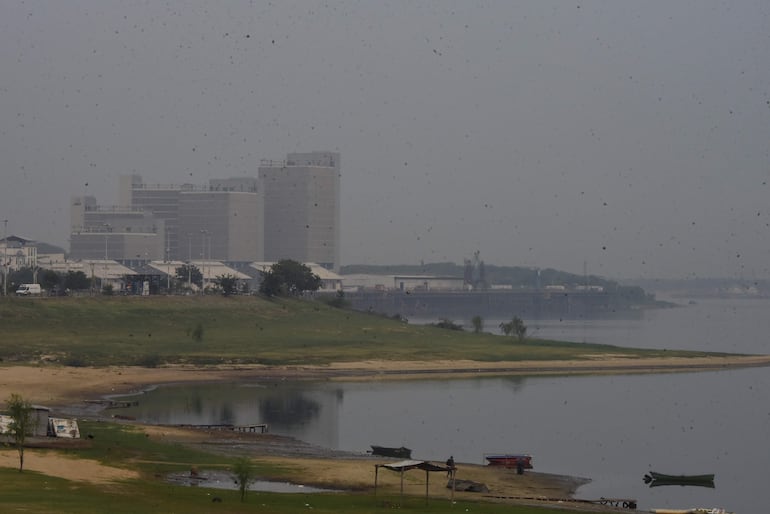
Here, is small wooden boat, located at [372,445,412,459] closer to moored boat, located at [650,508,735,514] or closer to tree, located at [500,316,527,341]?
moored boat, located at [650,508,735,514]

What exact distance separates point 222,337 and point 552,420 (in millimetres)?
59114

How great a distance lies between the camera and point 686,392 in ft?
363

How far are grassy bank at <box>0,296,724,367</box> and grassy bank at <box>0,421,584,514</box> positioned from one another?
54.9 m

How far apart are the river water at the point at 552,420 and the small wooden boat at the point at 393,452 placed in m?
1.29

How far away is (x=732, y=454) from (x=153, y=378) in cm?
4874

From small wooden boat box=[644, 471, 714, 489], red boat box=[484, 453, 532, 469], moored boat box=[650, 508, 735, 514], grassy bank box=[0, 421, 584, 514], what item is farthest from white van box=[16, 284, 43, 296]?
moored boat box=[650, 508, 735, 514]

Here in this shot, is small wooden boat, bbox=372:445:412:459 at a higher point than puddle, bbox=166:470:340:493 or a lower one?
lower

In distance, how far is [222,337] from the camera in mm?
138750

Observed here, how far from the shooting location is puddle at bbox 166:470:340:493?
5106cm

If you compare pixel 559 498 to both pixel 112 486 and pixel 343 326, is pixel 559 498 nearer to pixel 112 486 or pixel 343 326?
pixel 112 486

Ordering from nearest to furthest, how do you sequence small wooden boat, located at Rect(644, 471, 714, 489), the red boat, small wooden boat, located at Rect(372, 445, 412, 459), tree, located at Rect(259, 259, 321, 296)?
small wooden boat, located at Rect(644, 471, 714, 489)
the red boat
small wooden boat, located at Rect(372, 445, 412, 459)
tree, located at Rect(259, 259, 321, 296)

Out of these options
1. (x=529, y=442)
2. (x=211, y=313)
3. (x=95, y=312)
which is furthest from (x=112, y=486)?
(x=211, y=313)

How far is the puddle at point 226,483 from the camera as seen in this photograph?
Result: 51.1 m

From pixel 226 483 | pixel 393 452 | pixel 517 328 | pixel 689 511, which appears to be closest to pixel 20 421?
pixel 226 483
